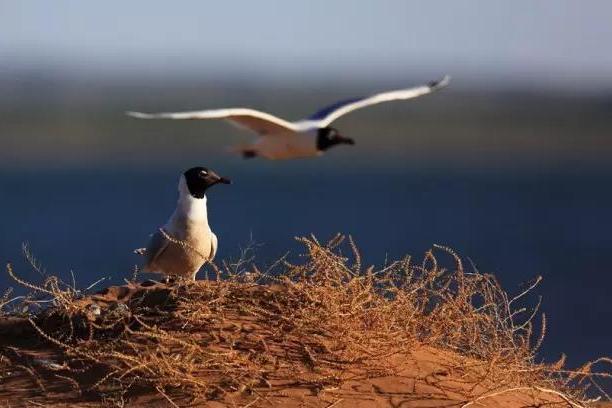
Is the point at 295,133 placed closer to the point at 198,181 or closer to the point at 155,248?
the point at 198,181

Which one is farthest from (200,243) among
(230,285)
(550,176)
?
(550,176)

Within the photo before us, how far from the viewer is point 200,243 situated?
13.0 metres

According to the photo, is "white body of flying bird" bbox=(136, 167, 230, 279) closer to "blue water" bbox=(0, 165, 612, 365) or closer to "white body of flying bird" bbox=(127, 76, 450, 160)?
"white body of flying bird" bbox=(127, 76, 450, 160)

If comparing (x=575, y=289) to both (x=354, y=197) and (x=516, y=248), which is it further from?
(x=354, y=197)

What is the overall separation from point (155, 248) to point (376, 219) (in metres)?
50.0

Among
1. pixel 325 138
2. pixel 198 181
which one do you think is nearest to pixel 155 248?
pixel 198 181

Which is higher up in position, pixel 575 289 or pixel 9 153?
pixel 575 289

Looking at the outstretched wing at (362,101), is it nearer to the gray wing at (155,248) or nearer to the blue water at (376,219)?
the gray wing at (155,248)

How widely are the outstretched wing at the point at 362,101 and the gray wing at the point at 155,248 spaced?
5.77 meters

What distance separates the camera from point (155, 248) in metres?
13.1

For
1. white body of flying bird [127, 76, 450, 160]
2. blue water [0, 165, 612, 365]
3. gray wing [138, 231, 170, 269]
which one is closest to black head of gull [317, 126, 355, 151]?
white body of flying bird [127, 76, 450, 160]

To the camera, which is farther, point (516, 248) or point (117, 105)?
point (117, 105)

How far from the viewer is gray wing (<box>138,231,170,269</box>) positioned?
1304 cm

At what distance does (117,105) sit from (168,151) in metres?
36.0
